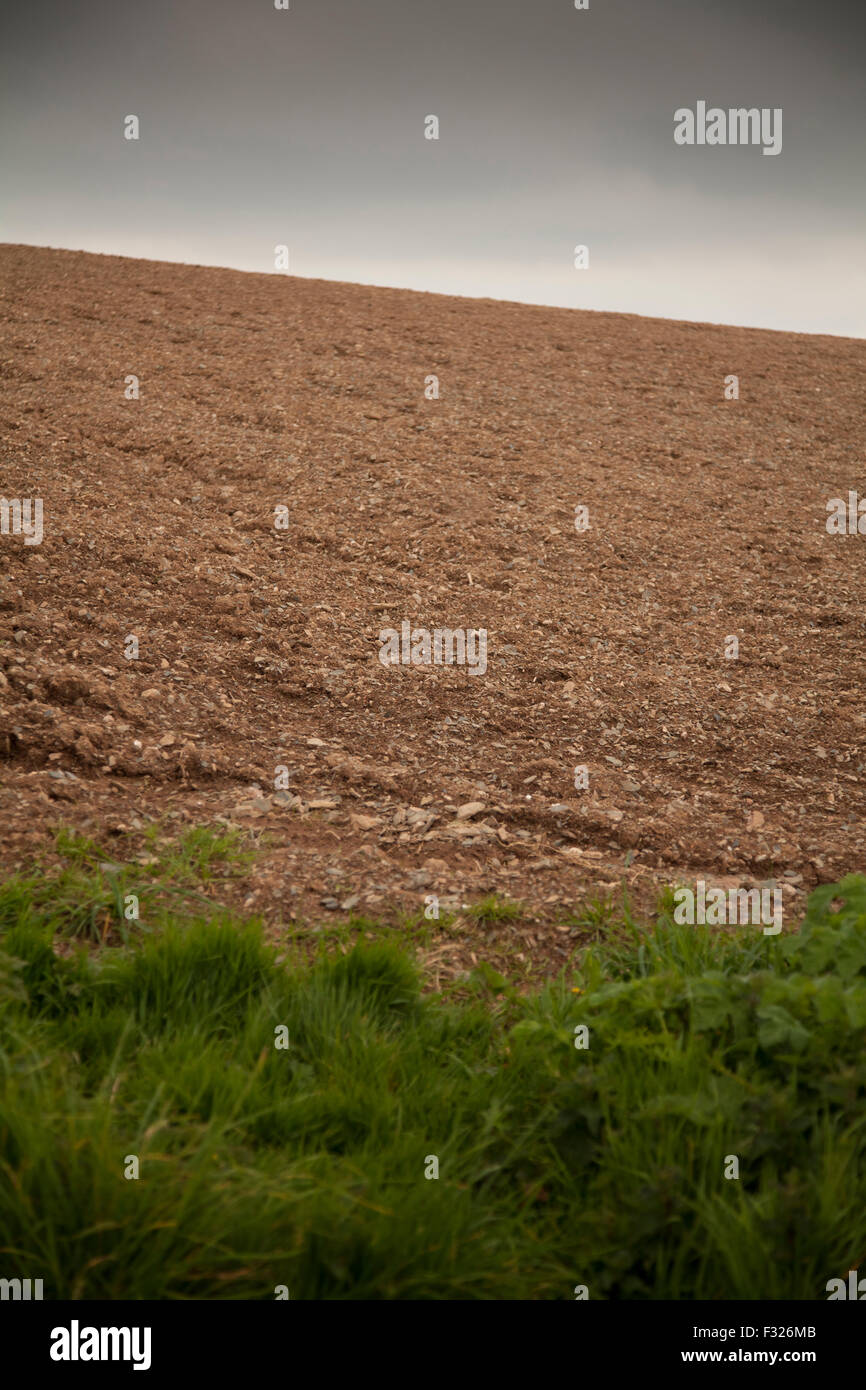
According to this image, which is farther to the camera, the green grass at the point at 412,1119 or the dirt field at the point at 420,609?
the dirt field at the point at 420,609

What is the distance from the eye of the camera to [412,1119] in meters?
2.67

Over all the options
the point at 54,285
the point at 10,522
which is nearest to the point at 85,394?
the point at 10,522

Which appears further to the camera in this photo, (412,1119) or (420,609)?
(420,609)

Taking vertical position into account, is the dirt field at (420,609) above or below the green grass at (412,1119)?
above

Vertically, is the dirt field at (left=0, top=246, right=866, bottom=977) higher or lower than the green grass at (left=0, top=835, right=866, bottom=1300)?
higher

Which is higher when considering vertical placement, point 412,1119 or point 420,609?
point 420,609

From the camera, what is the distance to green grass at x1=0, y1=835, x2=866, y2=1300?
2.12m

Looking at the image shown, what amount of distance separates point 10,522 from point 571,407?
6.33 metres

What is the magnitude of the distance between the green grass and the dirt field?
53cm

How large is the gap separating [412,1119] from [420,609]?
4.18m

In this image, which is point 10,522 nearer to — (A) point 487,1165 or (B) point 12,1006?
(B) point 12,1006

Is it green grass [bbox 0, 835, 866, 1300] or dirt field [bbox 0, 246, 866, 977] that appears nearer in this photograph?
green grass [bbox 0, 835, 866, 1300]

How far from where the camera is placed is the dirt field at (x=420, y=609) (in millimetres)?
4223

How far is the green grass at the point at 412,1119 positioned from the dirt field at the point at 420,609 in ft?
→ 1.74
